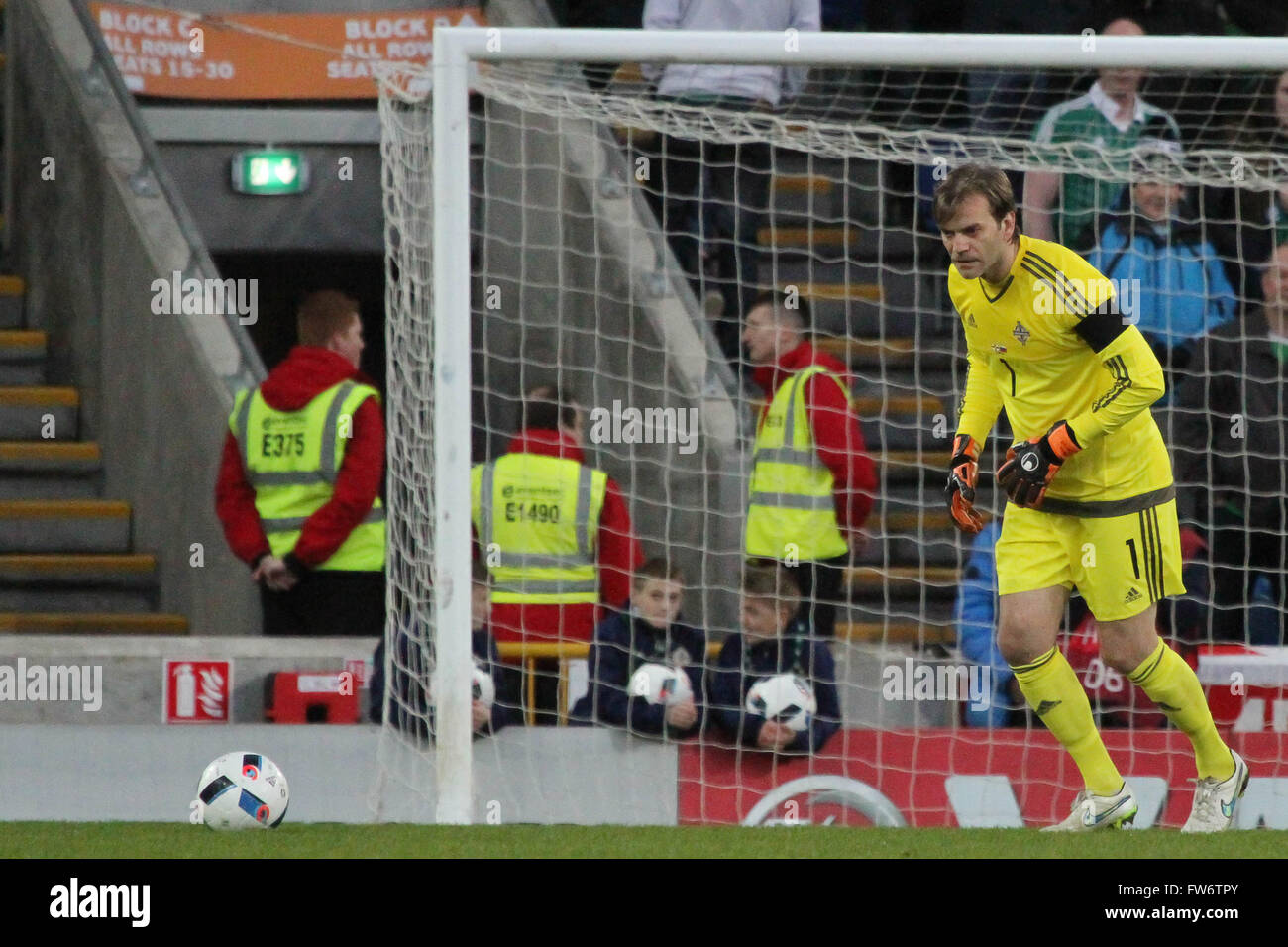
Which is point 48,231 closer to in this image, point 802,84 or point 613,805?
point 802,84

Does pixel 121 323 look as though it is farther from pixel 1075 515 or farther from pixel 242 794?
pixel 1075 515

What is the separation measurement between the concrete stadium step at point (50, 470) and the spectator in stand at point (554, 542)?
301cm

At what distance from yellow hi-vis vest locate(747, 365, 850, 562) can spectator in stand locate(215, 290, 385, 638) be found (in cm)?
138

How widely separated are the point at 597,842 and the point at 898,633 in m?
2.97

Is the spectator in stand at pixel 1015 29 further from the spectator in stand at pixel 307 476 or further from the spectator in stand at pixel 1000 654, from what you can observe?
the spectator in stand at pixel 307 476

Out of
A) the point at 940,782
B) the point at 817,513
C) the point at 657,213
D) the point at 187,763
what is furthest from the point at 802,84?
the point at 187,763

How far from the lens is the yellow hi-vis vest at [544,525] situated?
703 centimetres

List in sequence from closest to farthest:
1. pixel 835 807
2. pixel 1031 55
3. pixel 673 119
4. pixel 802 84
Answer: pixel 1031 55, pixel 835 807, pixel 673 119, pixel 802 84

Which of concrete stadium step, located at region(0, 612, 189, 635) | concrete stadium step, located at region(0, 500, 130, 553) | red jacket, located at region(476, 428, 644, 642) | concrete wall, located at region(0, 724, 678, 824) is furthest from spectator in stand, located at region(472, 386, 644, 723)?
concrete stadium step, located at region(0, 500, 130, 553)

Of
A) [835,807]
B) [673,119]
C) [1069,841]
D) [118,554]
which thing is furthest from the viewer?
[118,554]

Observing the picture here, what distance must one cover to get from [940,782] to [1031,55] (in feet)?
7.31

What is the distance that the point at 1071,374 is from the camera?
565 cm

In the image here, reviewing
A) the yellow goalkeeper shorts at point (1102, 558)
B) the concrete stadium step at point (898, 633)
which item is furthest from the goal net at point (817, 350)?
the yellow goalkeeper shorts at point (1102, 558)

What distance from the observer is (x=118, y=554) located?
30.3ft
